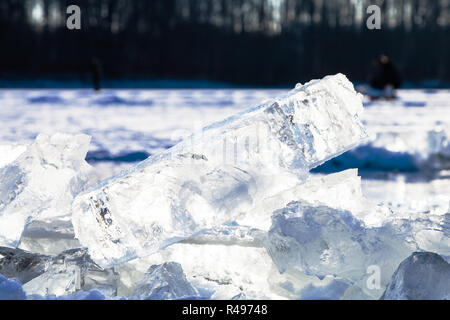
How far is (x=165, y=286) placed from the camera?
170 centimetres

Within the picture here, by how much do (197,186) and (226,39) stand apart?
1651 inches

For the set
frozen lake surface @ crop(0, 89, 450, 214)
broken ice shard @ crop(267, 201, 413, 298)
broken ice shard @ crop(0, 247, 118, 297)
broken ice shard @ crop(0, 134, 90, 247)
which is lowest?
frozen lake surface @ crop(0, 89, 450, 214)

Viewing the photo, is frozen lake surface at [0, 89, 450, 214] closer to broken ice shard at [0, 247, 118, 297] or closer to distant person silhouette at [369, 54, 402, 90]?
broken ice shard at [0, 247, 118, 297]

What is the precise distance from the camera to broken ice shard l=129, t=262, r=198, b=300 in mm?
1685

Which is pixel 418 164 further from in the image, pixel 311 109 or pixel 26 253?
pixel 26 253

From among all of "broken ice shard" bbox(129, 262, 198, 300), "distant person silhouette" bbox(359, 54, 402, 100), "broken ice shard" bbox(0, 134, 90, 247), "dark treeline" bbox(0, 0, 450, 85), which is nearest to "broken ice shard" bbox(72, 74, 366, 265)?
"broken ice shard" bbox(129, 262, 198, 300)

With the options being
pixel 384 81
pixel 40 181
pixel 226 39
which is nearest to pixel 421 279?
pixel 40 181

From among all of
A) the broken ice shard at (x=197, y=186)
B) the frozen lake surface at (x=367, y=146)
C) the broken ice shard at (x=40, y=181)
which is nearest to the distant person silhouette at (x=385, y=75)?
the frozen lake surface at (x=367, y=146)

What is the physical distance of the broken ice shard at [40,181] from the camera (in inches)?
79.1

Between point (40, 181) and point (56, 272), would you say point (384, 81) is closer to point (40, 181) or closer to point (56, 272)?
point (40, 181)

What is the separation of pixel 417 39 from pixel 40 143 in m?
44.7

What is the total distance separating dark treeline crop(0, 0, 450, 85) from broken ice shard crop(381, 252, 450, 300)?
116 feet

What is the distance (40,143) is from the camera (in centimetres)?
216

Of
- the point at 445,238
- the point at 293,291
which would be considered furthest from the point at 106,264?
the point at 445,238
